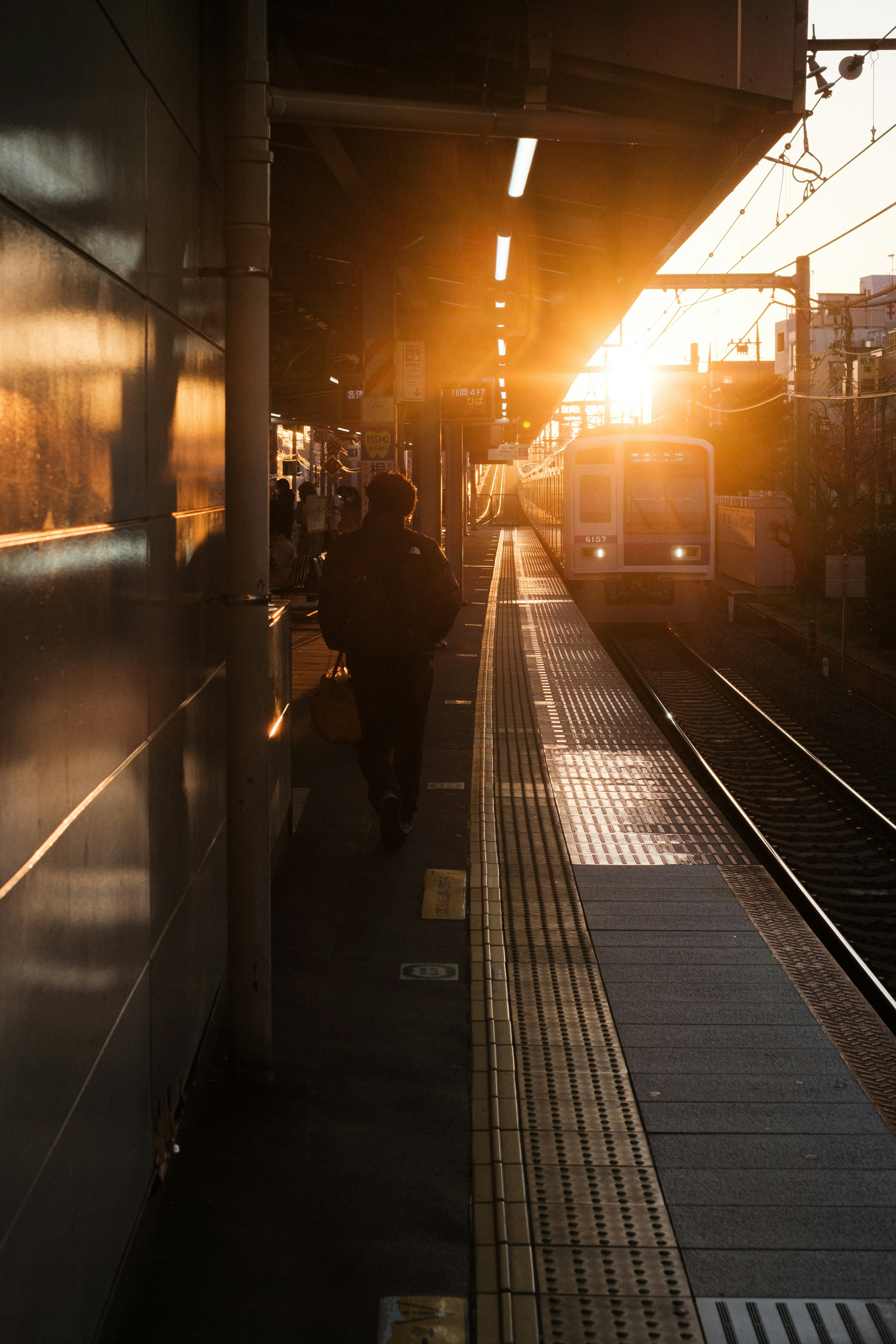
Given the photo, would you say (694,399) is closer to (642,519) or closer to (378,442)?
(642,519)

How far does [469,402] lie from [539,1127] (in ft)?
41.6

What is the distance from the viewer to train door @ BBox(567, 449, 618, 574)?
18391mm

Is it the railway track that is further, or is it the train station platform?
the railway track

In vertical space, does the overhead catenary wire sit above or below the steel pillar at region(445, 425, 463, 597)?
above

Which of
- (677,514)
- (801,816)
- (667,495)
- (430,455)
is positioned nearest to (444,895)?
(801,816)

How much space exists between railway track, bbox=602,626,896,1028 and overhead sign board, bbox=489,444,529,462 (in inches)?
1026

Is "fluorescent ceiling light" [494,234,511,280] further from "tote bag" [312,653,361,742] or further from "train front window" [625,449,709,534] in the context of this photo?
"train front window" [625,449,709,534]

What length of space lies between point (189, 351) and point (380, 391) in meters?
7.60

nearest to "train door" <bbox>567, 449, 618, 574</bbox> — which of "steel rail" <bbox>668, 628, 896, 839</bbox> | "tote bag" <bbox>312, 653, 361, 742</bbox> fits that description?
"steel rail" <bbox>668, 628, 896, 839</bbox>

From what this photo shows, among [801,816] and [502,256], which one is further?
[502,256]

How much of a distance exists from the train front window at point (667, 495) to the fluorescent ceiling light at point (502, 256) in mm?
6576

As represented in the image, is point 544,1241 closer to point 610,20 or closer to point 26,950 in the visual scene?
point 26,950

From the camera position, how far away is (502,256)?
35.9 ft

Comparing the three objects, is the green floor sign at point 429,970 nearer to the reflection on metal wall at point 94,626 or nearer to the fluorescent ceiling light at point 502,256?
the reflection on metal wall at point 94,626
